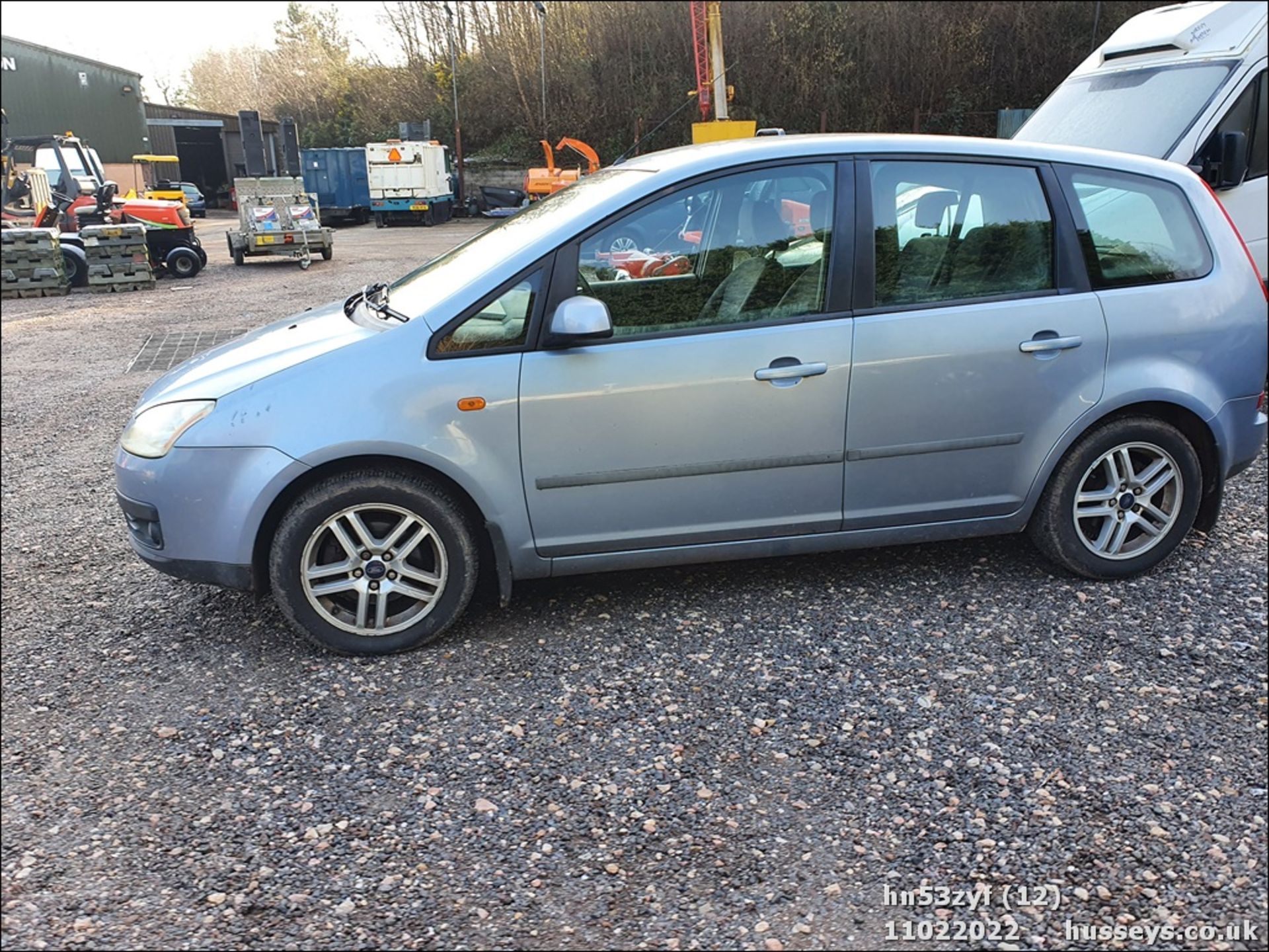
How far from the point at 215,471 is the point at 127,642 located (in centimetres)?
85

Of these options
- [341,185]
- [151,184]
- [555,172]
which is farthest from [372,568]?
[341,185]

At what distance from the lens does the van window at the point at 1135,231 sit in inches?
158

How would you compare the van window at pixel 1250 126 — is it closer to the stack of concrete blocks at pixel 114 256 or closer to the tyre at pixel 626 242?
the tyre at pixel 626 242

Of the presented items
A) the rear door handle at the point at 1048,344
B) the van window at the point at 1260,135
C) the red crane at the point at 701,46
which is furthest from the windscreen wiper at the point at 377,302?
the red crane at the point at 701,46

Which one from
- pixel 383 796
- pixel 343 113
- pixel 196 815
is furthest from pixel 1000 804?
pixel 343 113

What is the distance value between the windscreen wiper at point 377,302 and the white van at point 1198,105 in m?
5.58

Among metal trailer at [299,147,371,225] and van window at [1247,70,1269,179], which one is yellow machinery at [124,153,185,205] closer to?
metal trailer at [299,147,371,225]

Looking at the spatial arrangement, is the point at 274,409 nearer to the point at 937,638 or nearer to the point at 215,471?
the point at 215,471

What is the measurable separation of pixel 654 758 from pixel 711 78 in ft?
68.6

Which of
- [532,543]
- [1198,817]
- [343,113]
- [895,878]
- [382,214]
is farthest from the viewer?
[382,214]

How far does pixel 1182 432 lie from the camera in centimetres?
419

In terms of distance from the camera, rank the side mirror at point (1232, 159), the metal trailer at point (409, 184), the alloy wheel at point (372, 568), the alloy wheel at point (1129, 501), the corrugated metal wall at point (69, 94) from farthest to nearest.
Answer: the metal trailer at point (409, 184)
the side mirror at point (1232, 159)
the corrugated metal wall at point (69, 94)
the alloy wheel at point (1129, 501)
the alloy wheel at point (372, 568)

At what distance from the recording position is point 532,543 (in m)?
3.72

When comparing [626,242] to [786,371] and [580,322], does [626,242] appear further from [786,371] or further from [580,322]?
[786,371]
